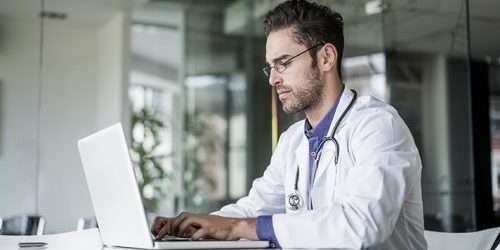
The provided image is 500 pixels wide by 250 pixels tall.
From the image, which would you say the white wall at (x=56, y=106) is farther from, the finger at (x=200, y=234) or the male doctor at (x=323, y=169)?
the finger at (x=200, y=234)

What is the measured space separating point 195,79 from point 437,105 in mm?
3500

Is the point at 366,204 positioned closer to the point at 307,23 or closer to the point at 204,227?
the point at 204,227

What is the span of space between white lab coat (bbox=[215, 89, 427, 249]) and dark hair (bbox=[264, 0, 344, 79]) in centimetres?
19

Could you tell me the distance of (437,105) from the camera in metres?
4.64

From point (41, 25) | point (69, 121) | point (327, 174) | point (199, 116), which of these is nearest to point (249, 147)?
point (199, 116)

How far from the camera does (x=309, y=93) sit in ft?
6.70

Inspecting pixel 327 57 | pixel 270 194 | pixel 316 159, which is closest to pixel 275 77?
pixel 327 57

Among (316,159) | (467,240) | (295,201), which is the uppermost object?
(316,159)

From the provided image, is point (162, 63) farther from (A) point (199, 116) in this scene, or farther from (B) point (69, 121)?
Answer: (B) point (69, 121)

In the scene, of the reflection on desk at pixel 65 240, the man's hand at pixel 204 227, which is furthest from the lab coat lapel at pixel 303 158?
the reflection on desk at pixel 65 240

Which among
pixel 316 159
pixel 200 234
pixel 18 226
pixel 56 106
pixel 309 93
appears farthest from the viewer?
pixel 56 106

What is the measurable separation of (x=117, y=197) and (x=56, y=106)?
15.8 ft

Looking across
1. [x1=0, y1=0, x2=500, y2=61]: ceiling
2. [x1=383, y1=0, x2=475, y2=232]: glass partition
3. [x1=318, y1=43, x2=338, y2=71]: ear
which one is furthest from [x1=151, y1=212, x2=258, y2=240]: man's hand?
[x1=383, y1=0, x2=475, y2=232]: glass partition

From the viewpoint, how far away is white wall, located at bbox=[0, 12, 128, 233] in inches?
228
